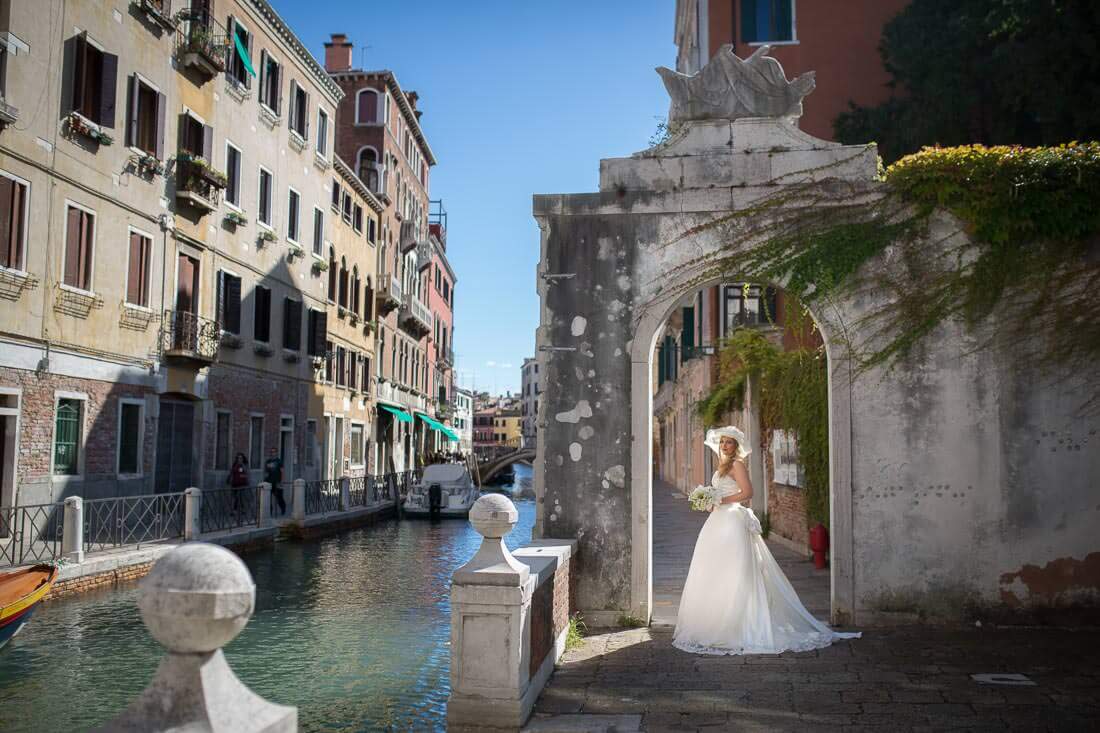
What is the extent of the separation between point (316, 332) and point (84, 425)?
10.5 metres

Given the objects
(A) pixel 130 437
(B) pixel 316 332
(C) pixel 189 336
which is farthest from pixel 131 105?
(B) pixel 316 332

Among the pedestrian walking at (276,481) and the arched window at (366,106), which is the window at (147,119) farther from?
the arched window at (366,106)

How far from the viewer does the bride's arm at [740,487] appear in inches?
292

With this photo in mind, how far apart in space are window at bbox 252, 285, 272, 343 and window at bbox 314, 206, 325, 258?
3649 millimetres

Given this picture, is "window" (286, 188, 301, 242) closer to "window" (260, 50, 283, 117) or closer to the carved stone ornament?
"window" (260, 50, 283, 117)

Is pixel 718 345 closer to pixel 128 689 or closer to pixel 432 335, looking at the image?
pixel 128 689

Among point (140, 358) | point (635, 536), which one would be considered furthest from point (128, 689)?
point (140, 358)

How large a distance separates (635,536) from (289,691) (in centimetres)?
297

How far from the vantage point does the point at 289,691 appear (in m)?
6.93

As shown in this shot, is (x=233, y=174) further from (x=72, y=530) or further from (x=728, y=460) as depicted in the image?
(x=728, y=460)

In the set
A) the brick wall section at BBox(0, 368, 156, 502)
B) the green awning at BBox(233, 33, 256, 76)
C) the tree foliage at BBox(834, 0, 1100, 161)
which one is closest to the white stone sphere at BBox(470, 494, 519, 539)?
the brick wall section at BBox(0, 368, 156, 502)

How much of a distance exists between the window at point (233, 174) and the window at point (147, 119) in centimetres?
281

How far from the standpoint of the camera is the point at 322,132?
26203mm

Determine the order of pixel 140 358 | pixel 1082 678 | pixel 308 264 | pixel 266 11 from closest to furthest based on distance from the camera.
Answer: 1. pixel 1082 678
2. pixel 140 358
3. pixel 266 11
4. pixel 308 264
